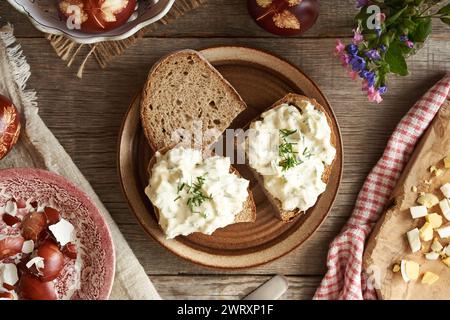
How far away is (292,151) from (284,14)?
46 cm

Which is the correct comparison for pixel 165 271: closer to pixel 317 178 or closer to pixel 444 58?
pixel 317 178

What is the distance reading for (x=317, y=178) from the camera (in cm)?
213

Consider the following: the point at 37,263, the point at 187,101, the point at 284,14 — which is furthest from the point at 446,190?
the point at 37,263

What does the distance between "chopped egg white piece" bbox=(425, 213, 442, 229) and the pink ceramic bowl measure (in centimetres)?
111

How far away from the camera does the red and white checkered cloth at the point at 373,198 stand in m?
2.24

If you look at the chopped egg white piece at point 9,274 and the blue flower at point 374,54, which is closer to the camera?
the blue flower at point 374,54

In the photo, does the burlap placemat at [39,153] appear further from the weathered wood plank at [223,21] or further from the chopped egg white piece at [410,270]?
the chopped egg white piece at [410,270]

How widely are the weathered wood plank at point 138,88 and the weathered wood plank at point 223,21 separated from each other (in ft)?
0.09

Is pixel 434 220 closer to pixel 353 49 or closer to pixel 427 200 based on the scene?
pixel 427 200

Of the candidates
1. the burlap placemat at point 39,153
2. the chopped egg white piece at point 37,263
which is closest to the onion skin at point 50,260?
A: the chopped egg white piece at point 37,263

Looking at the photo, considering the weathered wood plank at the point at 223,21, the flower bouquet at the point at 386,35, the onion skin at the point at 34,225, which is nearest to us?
the flower bouquet at the point at 386,35

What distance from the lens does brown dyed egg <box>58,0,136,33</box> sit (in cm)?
200

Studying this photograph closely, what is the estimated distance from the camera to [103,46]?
2270 mm
